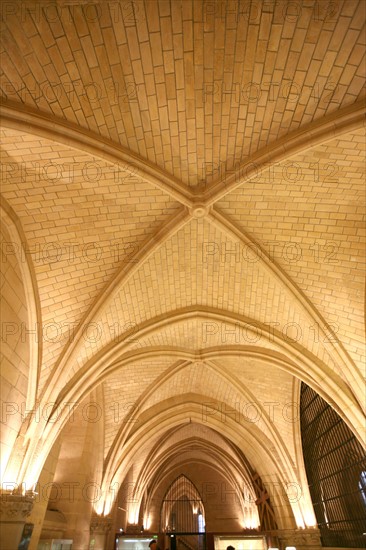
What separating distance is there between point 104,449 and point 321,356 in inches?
365

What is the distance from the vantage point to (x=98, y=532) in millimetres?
12195

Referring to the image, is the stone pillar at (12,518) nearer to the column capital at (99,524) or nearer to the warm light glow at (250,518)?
the column capital at (99,524)

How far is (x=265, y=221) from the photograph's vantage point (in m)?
7.73

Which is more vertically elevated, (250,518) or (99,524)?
(250,518)

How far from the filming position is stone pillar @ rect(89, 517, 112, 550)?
39.3ft

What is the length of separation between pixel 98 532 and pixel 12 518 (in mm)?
7035

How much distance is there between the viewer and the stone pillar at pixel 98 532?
1198 cm

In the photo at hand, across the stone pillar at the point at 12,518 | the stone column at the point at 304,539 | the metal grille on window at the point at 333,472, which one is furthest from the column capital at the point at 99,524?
the metal grille on window at the point at 333,472

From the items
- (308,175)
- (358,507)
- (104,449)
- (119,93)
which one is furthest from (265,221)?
(104,449)

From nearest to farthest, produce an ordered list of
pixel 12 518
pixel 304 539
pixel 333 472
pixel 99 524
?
pixel 12 518, pixel 333 472, pixel 304 539, pixel 99 524

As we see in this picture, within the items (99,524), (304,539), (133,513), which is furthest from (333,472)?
(133,513)

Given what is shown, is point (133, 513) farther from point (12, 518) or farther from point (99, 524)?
point (12, 518)

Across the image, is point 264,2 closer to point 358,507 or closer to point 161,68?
point 161,68

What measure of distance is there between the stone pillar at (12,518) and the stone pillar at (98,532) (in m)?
6.40
